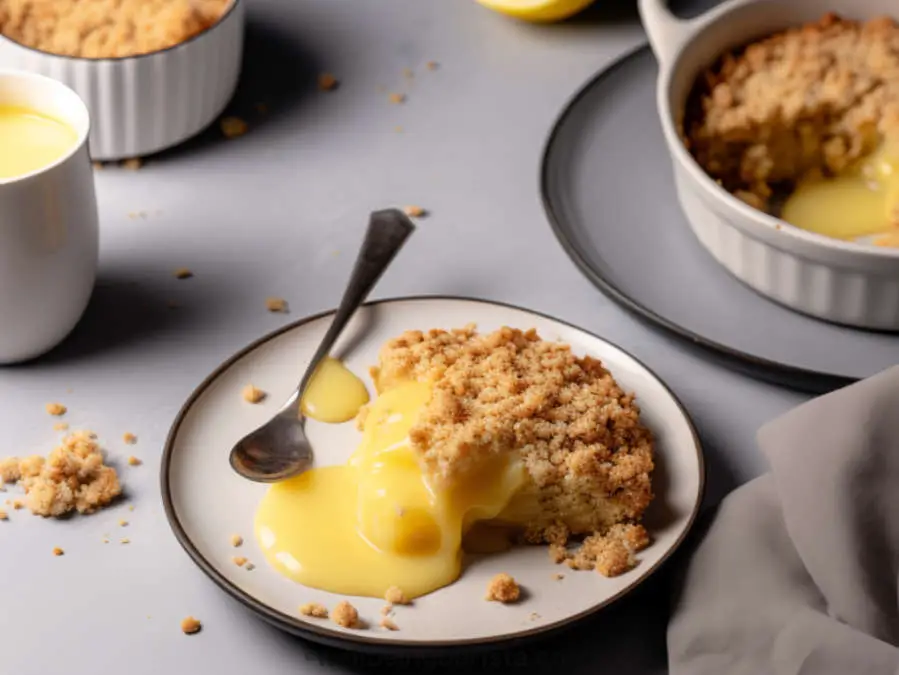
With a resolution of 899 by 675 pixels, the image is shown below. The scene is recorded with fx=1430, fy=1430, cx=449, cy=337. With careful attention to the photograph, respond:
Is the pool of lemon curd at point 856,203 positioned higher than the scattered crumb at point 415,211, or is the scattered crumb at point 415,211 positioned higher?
the pool of lemon curd at point 856,203

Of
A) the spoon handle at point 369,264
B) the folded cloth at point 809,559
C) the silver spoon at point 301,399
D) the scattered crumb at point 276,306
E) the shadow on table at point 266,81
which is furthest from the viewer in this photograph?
the shadow on table at point 266,81

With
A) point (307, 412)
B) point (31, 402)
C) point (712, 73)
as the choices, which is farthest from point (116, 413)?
point (712, 73)

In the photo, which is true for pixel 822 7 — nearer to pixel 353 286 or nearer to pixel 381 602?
pixel 353 286

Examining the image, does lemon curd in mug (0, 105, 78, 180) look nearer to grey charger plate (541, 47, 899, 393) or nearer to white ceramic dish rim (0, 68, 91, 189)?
white ceramic dish rim (0, 68, 91, 189)

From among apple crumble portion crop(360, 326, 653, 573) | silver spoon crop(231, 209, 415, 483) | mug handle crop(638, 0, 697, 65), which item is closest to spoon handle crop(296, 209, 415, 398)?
silver spoon crop(231, 209, 415, 483)

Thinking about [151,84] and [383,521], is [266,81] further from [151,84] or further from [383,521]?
[383,521]

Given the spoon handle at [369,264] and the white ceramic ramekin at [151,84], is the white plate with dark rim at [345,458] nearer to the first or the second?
the spoon handle at [369,264]

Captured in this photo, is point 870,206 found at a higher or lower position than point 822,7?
lower

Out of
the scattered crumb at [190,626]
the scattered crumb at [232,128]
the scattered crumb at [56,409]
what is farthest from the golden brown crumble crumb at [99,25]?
the scattered crumb at [190,626]
